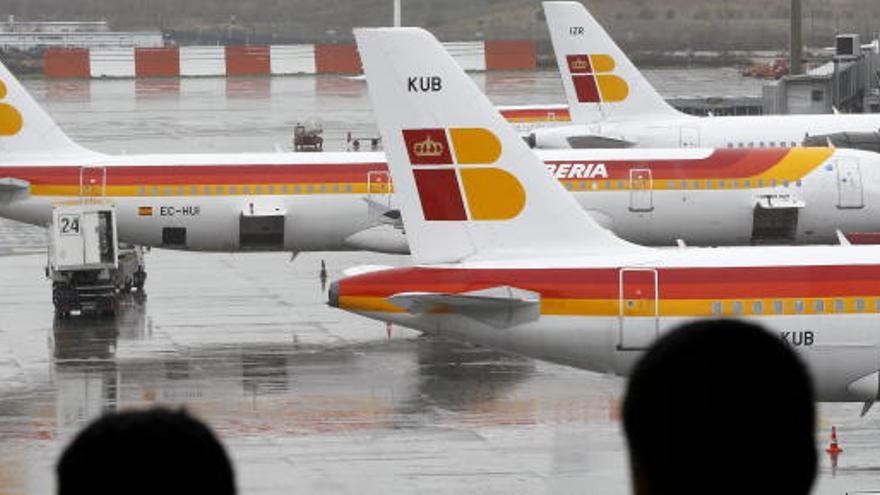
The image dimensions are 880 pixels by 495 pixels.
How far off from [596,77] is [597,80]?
0.12 m

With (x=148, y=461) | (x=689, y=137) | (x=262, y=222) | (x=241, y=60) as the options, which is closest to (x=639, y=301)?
(x=262, y=222)

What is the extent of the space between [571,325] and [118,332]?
58.0 feet

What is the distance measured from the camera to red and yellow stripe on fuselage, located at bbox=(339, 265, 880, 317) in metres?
26.2

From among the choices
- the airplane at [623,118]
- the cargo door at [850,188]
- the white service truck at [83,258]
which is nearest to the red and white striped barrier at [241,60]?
the airplane at [623,118]

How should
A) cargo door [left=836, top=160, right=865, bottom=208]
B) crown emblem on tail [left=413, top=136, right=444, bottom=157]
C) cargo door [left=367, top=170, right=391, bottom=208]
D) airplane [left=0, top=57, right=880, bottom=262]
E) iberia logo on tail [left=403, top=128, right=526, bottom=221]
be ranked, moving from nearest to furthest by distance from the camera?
1. iberia logo on tail [left=403, top=128, right=526, bottom=221]
2. crown emblem on tail [left=413, top=136, right=444, bottom=157]
3. cargo door [left=836, top=160, right=865, bottom=208]
4. airplane [left=0, top=57, right=880, bottom=262]
5. cargo door [left=367, top=170, right=391, bottom=208]

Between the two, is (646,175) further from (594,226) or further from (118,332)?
(594,226)

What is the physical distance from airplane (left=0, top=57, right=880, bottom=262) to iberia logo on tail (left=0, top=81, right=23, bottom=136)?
22.9 inches

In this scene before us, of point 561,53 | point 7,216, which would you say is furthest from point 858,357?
point 561,53

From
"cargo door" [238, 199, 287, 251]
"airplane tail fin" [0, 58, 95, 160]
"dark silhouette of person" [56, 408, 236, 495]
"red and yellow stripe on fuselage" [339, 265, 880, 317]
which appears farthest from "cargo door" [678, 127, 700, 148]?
"dark silhouette of person" [56, 408, 236, 495]

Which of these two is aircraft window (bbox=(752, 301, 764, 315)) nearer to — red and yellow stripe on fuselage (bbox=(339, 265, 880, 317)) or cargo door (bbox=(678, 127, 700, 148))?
red and yellow stripe on fuselage (bbox=(339, 265, 880, 317))

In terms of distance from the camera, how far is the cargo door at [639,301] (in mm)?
26281

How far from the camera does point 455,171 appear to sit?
27766 millimetres

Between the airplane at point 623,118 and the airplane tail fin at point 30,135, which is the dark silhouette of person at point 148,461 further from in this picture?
the airplane at point 623,118

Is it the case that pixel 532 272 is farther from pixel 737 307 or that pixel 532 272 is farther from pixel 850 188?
pixel 850 188
